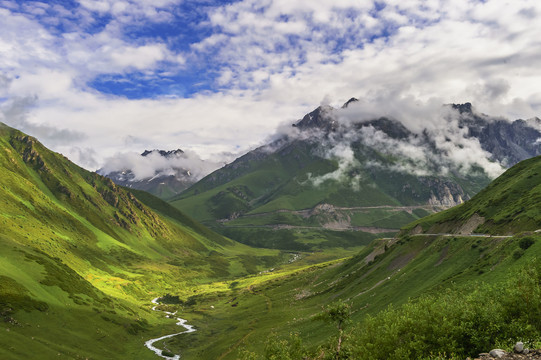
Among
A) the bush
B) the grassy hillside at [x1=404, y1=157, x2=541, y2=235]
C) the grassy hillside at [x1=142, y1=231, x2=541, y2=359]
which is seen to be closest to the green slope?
the bush

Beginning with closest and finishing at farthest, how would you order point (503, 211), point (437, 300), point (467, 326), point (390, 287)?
1. point (467, 326)
2. point (437, 300)
3. point (390, 287)
4. point (503, 211)

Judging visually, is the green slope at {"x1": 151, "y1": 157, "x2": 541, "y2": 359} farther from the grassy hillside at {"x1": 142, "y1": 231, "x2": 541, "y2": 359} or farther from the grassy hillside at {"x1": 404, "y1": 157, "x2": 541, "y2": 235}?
the grassy hillside at {"x1": 404, "y1": 157, "x2": 541, "y2": 235}

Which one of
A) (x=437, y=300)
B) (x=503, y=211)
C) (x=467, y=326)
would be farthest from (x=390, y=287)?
(x=467, y=326)

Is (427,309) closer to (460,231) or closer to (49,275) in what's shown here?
(460,231)

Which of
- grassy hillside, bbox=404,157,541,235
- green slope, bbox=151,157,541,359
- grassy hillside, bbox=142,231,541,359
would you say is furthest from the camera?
grassy hillside, bbox=404,157,541,235

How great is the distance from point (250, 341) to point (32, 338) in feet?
273

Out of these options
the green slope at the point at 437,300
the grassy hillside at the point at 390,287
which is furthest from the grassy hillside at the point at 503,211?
the grassy hillside at the point at 390,287

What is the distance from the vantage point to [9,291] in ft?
452

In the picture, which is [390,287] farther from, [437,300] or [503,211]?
[437,300]

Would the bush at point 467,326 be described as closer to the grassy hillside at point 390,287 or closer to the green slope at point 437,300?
the green slope at point 437,300

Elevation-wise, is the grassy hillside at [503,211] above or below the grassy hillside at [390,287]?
above

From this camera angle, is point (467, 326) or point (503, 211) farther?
point (503, 211)

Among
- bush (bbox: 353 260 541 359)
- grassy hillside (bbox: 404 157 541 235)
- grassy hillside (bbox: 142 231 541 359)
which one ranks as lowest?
grassy hillside (bbox: 142 231 541 359)

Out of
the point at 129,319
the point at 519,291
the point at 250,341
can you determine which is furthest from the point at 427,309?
the point at 129,319
